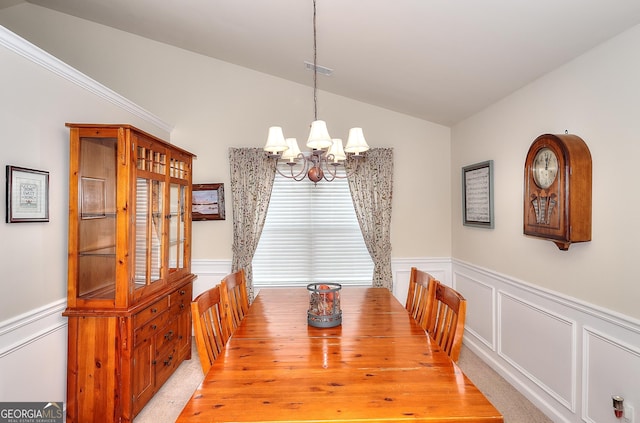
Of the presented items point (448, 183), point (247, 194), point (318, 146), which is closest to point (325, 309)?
point (318, 146)

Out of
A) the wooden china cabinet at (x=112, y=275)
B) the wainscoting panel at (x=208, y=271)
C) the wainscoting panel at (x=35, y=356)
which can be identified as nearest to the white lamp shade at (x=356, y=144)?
the wooden china cabinet at (x=112, y=275)

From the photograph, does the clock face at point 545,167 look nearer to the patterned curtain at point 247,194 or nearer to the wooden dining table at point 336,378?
the wooden dining table at point 336,378

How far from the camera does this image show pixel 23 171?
2016 mm

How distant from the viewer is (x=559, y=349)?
Answer: 7.57 feet

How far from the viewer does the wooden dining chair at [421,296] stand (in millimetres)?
2141

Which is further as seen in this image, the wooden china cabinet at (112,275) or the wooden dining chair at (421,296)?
the wooden china cabinet at (112,275)

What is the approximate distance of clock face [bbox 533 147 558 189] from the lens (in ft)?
7.14

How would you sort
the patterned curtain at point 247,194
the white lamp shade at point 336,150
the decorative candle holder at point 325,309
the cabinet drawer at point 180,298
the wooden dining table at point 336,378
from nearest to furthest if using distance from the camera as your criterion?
the wooden dining table at point 336,378
the decorative candle holder at point 325,309
the white lamp shade at point 336,150
the cabinet drawer at point 180,298
the patterned curtain at point 247,194

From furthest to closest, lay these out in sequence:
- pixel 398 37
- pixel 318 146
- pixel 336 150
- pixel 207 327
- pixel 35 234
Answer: pixel 398 37, pixel 336 150, pixel 35 234, pixel 318 146, pixel 207 327

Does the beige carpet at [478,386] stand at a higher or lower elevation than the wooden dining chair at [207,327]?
lower

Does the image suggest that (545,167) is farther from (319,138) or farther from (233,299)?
(233,299)

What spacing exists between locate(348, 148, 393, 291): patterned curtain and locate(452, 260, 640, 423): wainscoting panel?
101cm

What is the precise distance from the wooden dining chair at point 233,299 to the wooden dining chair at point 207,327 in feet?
0.10

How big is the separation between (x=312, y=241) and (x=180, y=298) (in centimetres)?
155
